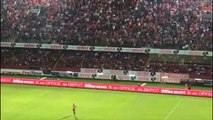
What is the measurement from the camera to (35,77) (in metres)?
45.6

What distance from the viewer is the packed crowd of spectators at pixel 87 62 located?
4275 centimetres

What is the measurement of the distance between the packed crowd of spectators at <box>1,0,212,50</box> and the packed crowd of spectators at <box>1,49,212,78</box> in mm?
1435

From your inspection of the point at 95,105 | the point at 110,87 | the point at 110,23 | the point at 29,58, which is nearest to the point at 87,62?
the point at 110,23

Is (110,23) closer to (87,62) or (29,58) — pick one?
(87,62)

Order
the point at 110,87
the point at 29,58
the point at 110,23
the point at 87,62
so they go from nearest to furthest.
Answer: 1. the point at 110,87
2. the point at 110,23
3. the point at 87,62
4. the point at 29,58

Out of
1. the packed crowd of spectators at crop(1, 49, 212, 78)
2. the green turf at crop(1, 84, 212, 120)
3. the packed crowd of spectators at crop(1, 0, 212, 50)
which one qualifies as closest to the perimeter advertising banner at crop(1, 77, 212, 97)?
the green turf at crop(1, 84, 212, 120)

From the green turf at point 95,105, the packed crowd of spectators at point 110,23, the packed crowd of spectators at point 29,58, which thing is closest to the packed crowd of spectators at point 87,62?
the packed crowd of spectators at point 29,58

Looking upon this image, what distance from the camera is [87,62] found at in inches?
1806

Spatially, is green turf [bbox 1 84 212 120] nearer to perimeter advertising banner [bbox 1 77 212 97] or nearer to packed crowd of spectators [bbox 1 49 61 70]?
perimeter advertising banner [bbox 1 77 212 97]

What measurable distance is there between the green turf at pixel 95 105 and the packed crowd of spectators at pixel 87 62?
6747 mm

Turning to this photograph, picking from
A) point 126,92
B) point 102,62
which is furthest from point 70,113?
point 102,62

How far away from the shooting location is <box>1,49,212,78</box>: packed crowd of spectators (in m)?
42.8

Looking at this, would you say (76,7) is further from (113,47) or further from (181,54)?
(181,54)

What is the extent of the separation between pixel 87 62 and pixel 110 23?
463 centimetres
